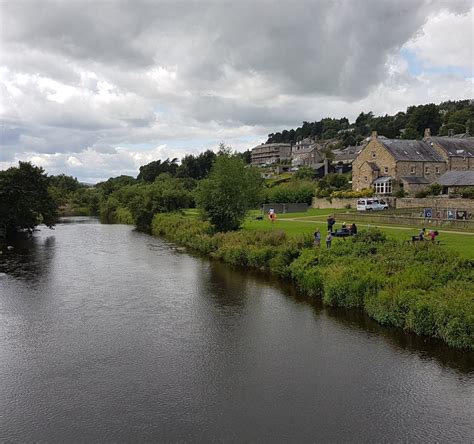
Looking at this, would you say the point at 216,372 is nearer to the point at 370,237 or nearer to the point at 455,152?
the point at 370,237

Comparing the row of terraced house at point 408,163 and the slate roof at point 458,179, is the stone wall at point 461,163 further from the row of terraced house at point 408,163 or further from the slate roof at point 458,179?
the slate roof at point 458,179

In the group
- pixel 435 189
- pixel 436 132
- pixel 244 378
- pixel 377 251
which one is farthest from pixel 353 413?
pixel 436 132

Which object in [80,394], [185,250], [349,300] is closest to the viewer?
[80,394]

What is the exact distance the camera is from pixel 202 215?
165 ft

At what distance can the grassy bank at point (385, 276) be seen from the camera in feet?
61.1

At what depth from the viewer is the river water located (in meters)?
12.9

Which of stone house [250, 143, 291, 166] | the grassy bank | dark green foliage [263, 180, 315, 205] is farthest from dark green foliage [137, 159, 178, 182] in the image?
the grassy bank

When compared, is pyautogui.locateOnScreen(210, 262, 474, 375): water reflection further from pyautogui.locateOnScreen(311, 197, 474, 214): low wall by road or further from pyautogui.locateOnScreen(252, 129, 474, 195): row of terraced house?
pyautogui.locateOnScreen(252, 129, 474, 195): row of terraced house

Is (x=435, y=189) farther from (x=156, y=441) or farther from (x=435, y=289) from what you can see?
(x=156, y=441)

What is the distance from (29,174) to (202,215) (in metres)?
25.1

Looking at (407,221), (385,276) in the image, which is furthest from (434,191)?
(385,276)

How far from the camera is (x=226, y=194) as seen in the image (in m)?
48.1

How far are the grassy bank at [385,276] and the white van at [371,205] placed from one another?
24.8 m

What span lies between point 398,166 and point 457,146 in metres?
12.5
